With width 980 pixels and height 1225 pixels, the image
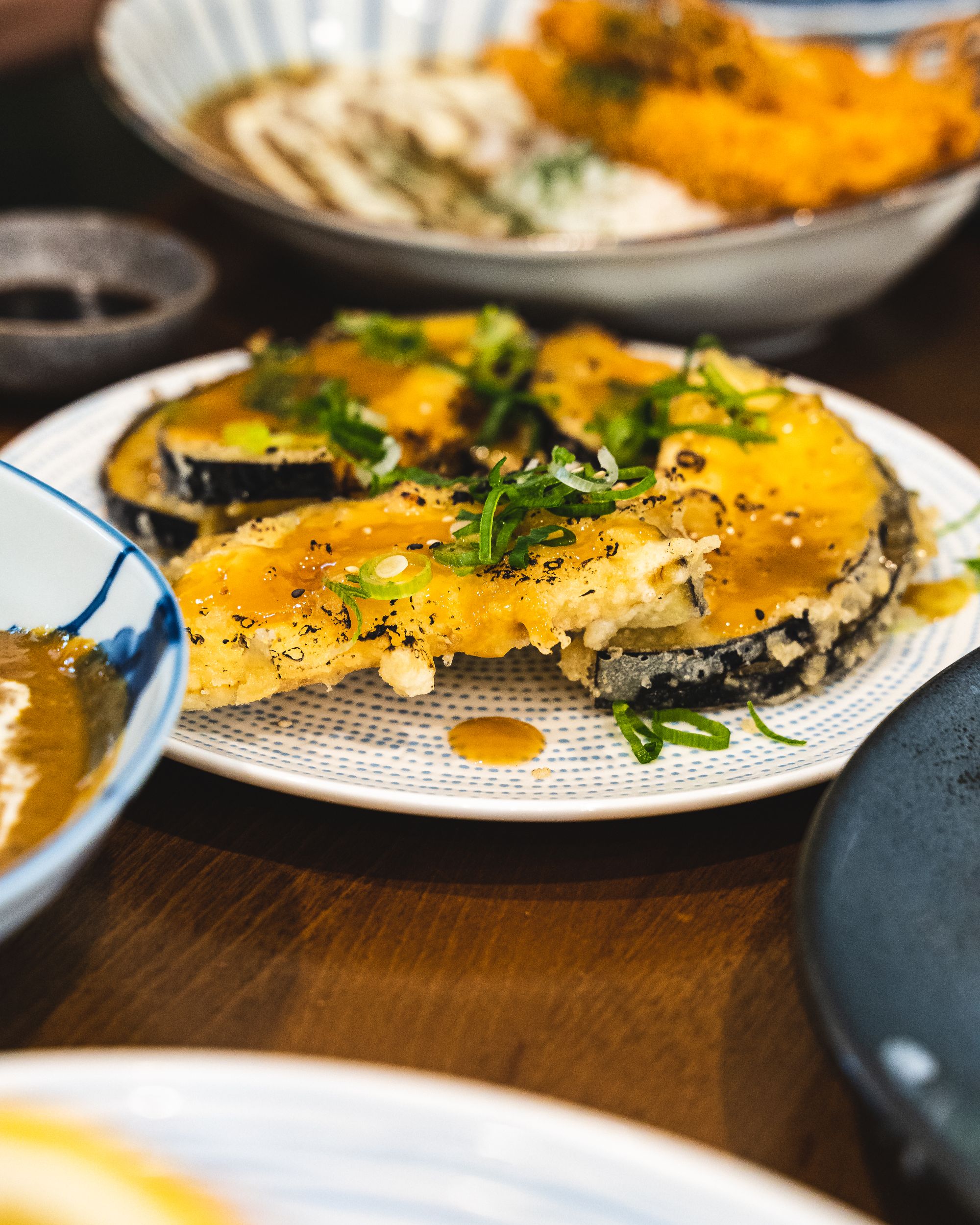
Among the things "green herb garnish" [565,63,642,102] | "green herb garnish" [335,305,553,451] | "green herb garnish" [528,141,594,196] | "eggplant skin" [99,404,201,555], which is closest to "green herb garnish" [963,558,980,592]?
"green herb garnish" [335,305,553,451]

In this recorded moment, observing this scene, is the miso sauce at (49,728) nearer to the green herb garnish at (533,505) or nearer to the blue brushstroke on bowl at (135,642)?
the blue brushstroke on bowl at (135,642)

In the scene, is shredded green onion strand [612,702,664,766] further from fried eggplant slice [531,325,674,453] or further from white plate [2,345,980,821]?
fried eggplant slice [531,325,674,453]

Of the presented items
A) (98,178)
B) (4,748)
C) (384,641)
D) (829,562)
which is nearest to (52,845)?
(4,748)

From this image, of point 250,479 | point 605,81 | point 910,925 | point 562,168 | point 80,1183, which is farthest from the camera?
point 605,81

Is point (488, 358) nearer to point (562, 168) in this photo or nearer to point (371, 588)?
point (371, 588)

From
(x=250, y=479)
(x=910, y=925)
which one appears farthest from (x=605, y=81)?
(x=910, y=925)

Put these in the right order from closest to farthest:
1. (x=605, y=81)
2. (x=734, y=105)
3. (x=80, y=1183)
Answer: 1. (x=80, y=1183)
2. (x=734, y=105)
3. (x=605, y=81)

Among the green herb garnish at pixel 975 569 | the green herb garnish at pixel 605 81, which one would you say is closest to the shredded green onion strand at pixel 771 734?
the green herb garnish at pixel 975 569
